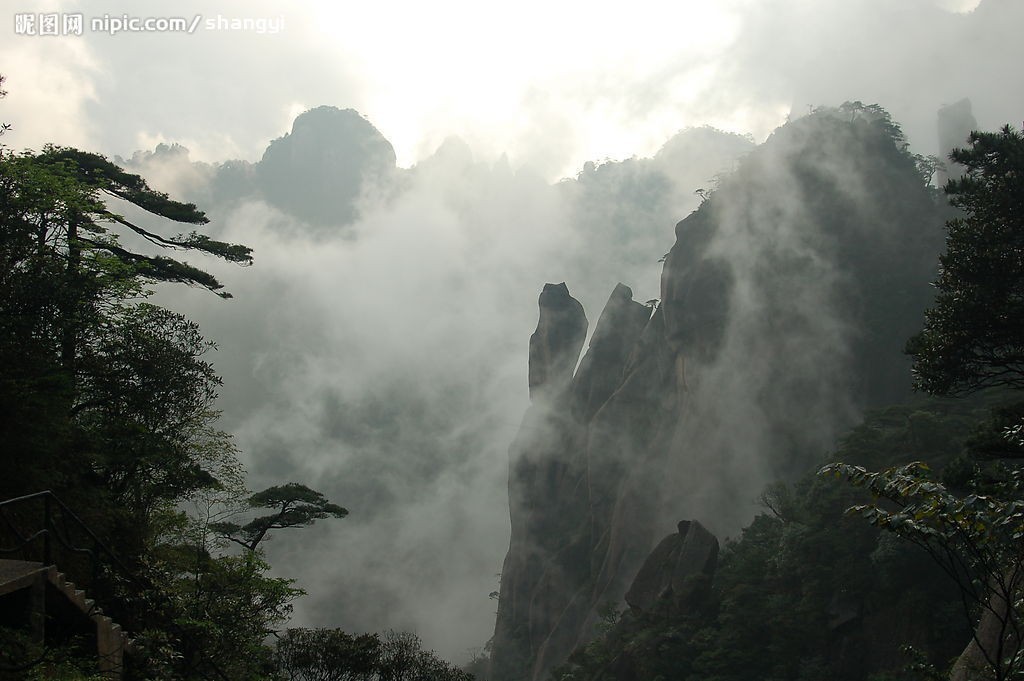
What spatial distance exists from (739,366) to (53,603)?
46640 millimetres

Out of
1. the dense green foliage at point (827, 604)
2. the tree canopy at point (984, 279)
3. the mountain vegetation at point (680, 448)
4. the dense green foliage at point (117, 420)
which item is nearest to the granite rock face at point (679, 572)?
the mountain vegetation at point (680, 448)

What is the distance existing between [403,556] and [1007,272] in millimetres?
110898

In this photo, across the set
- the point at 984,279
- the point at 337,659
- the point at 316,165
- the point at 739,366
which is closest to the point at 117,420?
the point at 337,659

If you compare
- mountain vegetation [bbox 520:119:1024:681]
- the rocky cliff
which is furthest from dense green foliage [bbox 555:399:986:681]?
the rocky cliff

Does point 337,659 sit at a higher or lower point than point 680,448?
lower

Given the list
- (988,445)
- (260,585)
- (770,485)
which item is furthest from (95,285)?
(770,485)

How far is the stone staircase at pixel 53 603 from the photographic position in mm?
10500

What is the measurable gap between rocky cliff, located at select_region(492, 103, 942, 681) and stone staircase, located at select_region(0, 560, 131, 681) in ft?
110

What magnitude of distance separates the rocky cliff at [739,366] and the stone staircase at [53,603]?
110ft

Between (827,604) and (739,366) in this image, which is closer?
(827,604)

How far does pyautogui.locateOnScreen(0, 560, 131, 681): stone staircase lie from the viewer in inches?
413

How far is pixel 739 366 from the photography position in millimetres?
50906

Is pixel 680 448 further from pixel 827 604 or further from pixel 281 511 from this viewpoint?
pixel 281 511

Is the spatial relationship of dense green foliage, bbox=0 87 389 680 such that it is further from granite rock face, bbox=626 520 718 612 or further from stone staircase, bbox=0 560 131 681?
granite rock face, bbox=626 520 718 612
